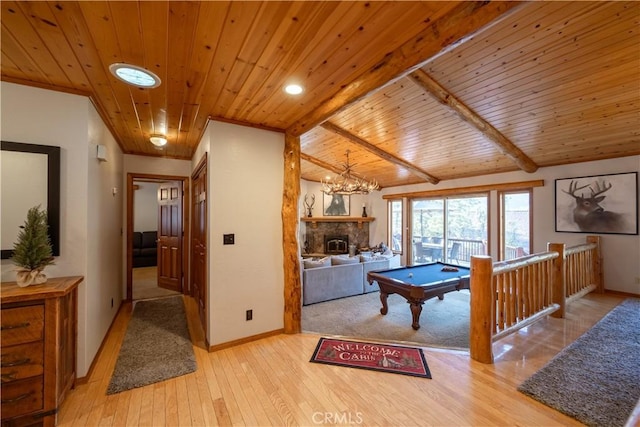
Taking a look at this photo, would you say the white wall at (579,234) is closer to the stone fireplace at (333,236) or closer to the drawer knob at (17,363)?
the stone fireplace at (333,236)

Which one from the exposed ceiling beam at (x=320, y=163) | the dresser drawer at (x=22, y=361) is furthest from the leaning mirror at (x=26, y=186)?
the exposed ceiling beam at (x=320, y=163)

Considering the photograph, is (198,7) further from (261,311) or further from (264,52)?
(261,311)

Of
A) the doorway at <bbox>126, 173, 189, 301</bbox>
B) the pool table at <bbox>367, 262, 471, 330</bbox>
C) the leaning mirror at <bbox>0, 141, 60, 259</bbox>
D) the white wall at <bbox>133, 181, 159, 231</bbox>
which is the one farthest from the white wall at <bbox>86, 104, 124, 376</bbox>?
the white wall at <bbox>133, 181, 159, 231</bbox>

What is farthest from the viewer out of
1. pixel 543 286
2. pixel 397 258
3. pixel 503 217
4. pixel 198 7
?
pixel 397 258

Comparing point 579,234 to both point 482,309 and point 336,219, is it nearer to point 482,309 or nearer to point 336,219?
point 482,309

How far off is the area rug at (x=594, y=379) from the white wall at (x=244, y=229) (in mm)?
2502

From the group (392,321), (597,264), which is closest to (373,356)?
(392,321)

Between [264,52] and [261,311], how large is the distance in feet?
8.44

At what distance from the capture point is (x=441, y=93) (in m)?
3.49

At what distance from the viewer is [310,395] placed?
6.86 ft

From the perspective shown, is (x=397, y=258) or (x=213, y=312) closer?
(x=213, y=312)

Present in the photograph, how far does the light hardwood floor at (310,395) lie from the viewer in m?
1.84

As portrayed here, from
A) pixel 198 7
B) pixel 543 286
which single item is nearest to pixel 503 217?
pixel 543 286

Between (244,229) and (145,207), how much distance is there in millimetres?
6965
